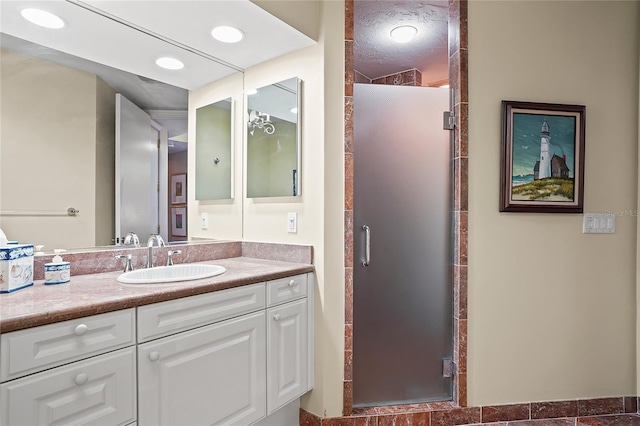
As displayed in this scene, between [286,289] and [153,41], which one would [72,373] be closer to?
[286,289]

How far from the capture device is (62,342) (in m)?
1.03

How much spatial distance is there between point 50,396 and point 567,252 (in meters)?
2.50

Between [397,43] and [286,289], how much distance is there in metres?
2.27

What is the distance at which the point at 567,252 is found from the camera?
6.84 feet

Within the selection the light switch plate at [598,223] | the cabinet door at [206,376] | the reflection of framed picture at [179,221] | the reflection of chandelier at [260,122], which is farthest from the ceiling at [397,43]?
the cabinet door at [206,376]

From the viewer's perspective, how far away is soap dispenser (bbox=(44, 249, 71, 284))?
139cm

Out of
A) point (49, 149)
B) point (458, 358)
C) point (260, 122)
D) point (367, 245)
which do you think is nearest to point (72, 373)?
point (49, 149)

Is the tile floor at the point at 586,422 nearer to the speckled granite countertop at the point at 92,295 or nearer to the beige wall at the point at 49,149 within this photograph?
the speckled granite countertop at the point at 92,295

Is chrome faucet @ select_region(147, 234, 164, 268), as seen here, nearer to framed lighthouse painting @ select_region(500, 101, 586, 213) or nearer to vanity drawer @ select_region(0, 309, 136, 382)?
vanity drawer @ select_region(0, 309, 136, 382)

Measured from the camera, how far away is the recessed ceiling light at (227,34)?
1828 mm

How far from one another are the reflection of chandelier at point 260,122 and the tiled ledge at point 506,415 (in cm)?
165

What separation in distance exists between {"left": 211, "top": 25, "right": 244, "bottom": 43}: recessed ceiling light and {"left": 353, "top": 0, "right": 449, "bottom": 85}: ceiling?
0.97 m

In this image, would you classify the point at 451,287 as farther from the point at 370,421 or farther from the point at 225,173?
the point at 225,173

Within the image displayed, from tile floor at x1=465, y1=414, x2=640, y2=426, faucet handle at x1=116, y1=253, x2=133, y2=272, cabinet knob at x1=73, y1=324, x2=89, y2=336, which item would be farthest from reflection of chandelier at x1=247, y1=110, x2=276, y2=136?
tile floor at x1=465, y1=414, x2=640, y2=426
